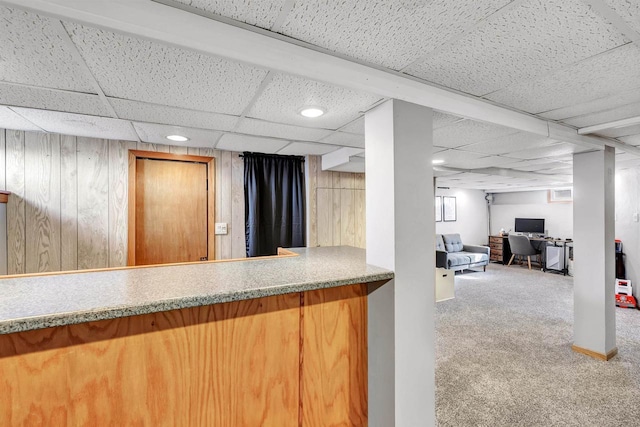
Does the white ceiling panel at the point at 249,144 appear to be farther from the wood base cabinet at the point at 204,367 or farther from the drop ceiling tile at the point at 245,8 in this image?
the wood base cabinet at the point at 204,367

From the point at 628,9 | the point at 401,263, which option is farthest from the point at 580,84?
the point at 401,263

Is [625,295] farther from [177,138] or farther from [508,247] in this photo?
[177,138]

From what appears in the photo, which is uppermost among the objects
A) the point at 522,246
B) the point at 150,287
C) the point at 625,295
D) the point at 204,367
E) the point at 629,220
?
the point at 629,220

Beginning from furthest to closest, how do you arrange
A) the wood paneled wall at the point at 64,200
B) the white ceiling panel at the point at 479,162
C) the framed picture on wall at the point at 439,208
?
the framed picture on wall at the point at 439,208 < the white ceiling panel at the point at 479,162 < the wood paneled wall at the point at 64,200

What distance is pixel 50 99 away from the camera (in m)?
1.73

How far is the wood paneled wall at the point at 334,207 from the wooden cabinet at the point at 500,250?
5.77 m

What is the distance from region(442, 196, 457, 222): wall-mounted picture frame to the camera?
25.7 feet

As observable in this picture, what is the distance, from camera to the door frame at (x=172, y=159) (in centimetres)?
280

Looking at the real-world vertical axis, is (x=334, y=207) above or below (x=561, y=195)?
below

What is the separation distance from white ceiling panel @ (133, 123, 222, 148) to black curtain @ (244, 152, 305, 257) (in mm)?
586

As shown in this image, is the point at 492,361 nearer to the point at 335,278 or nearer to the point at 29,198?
the point at 335,278

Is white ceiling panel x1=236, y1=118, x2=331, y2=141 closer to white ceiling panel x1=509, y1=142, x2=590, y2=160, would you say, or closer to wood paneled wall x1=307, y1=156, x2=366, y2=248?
wood paneled wall x1=307, y1=156, x2=366, y2=248

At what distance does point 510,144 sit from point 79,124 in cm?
381

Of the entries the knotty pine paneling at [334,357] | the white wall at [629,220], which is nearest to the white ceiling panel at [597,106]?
the knotty pine paneling at [334,357]
